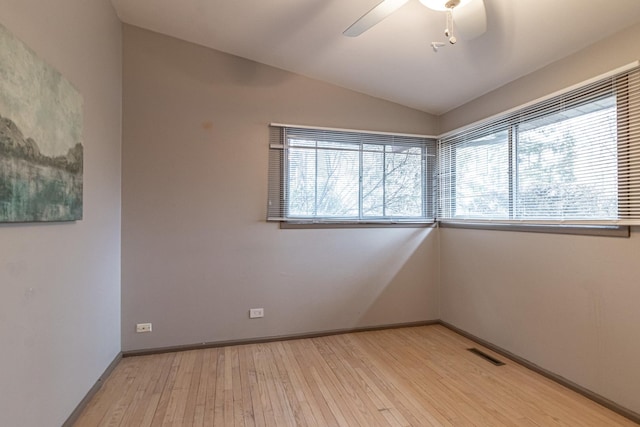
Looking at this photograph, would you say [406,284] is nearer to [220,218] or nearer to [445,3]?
[220,218]

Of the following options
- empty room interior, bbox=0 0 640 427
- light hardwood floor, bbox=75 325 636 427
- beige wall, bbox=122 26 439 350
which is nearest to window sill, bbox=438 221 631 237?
empty room interior, bbox=0 0 640 427

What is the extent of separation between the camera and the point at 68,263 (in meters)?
1.89

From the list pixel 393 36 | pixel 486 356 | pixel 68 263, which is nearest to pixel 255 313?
pixel 68 263

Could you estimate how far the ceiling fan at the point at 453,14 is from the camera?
159cm

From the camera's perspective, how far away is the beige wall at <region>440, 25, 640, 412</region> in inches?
80.3

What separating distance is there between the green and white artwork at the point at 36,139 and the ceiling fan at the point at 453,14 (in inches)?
63.0

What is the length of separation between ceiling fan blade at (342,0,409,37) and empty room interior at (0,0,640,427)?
0.02 metres

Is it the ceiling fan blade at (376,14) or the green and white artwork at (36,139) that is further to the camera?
the ceiling fan blade at (376,14)

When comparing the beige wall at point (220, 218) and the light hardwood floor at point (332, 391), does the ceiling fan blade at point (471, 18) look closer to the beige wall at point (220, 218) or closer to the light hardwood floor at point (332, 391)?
the beige wall at point (220, 218)

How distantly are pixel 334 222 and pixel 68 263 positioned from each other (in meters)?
2.24

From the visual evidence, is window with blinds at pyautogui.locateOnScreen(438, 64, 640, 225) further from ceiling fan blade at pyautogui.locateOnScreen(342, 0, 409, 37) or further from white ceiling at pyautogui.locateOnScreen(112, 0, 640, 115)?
ceiling fan blade at pyautogui.locateOnScreen(342, 0, 409, 37)

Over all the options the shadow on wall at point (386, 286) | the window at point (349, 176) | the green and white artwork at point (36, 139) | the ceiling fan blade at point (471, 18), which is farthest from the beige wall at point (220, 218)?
the ceiling fan blade at point (471, 18)

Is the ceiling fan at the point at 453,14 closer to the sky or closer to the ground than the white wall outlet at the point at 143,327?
closer to the sky

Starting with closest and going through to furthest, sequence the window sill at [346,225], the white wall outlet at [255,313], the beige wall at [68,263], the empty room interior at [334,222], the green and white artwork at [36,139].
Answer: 1. the green and white artwork at [36,139]
2. the beige wall at [68,263]
3. the empty room interior at [334,222]
4. the white wall outlet at [255,313]
5. the window sill at [346,225]
